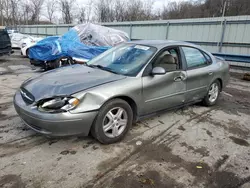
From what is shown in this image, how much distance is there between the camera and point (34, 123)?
9.12 feet

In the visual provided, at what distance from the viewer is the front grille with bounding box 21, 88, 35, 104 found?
2.90 metres

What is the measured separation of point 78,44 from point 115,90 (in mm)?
5738

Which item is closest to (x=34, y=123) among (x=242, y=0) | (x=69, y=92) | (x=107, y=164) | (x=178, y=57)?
(x=69, y=92)

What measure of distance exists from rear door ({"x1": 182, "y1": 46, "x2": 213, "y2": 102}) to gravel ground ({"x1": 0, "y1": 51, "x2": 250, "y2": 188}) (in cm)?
60

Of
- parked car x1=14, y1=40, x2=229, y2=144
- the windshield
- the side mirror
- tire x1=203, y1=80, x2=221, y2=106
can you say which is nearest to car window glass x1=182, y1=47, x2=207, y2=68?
parked car x1=14, y1=40, x2=229, y2=144

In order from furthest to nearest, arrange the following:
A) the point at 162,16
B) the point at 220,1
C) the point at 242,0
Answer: the point at 220,1 → the point at 162,16 → the point at 242,0

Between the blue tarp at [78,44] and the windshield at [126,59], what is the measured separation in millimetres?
4006

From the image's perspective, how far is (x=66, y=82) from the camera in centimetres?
306

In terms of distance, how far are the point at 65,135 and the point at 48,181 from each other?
0.59 meters

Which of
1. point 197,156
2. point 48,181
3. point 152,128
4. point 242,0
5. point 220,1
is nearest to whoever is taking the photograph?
point 48,181

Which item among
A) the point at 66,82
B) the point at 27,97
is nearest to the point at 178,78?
the point at 66,82

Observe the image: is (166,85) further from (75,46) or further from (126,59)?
(75,46)

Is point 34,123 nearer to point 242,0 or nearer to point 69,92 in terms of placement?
point 69,92

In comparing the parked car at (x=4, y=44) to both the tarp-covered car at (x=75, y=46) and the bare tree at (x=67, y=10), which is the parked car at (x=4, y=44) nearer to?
the tarp-covered car at (x=75, y=46)
